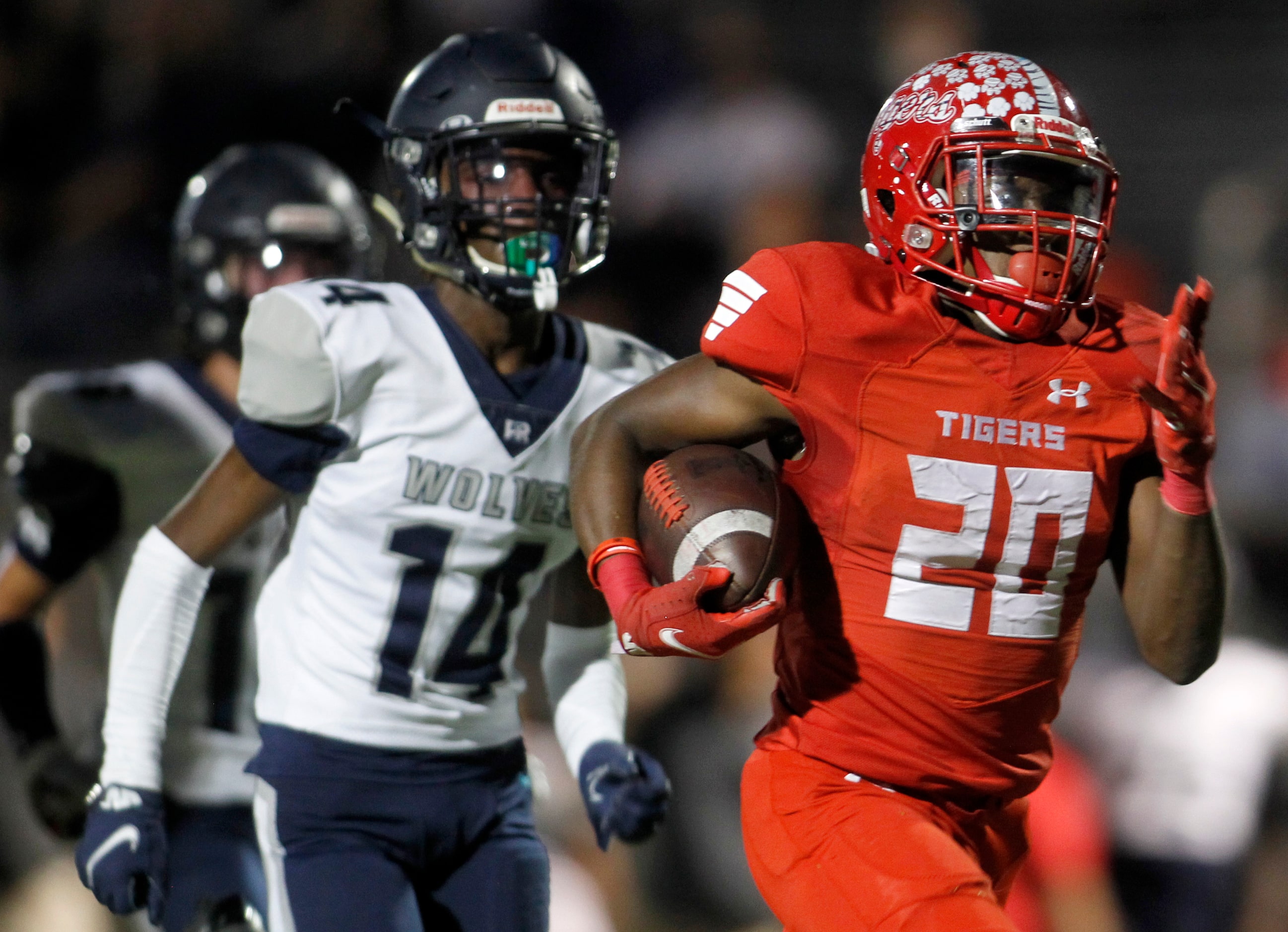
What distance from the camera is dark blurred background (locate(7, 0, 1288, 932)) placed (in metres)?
5.32

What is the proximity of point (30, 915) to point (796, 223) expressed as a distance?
3705mm

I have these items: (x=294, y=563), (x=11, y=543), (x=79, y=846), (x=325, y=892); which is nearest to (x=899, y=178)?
(x=294, y=563)

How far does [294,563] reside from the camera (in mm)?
2807

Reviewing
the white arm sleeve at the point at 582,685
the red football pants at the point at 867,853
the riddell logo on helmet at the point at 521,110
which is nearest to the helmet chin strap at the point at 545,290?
the riddell logo on helmet at the point at 521,110

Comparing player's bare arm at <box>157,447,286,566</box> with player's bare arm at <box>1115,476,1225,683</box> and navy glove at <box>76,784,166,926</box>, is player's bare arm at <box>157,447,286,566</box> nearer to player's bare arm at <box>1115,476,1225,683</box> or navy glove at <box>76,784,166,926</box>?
navy glove at <box>76,784,166,926</box>

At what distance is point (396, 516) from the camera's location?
2.70 meters

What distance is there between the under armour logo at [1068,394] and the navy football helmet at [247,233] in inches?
74.2

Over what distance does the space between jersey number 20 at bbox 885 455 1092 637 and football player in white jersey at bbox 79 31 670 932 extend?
0.65 m

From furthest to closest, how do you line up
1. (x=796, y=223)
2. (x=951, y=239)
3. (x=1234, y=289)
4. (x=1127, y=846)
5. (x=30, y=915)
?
(x=1234, y=289) < (x=796, y=223) < (x=1127, y=846) < (x=30, y=915) < (x=951, y=239)

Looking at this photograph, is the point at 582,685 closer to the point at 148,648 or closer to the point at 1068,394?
the point at 148,648

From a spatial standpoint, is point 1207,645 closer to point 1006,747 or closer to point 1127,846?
point 1006,747

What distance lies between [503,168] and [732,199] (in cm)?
385

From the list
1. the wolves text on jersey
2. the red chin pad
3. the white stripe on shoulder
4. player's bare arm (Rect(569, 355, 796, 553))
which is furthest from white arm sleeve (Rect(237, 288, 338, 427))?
the red chin pad

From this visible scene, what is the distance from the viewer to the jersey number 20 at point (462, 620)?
2707 millimetres
